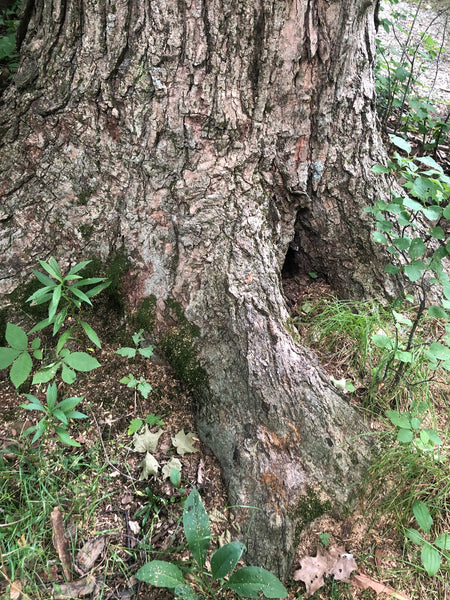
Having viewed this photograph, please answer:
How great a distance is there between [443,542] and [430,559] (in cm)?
10

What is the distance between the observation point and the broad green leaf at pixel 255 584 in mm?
1483

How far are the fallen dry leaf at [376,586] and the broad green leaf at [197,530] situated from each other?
666 millimetres

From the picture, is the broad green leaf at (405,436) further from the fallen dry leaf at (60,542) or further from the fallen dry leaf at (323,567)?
the fallen dry leaf at (60,542)

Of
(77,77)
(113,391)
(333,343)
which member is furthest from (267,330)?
(77,77)

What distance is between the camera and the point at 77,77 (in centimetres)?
189

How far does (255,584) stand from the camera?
150cm

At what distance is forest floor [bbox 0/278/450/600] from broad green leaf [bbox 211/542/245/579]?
21 centimetres

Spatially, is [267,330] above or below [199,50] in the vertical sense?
below

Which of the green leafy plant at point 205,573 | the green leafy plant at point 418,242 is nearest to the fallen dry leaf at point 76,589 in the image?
the green leafy plant at point 205,573

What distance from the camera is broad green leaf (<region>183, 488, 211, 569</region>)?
155cm

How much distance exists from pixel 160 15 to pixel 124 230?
0.93 meters

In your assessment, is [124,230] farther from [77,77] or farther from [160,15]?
[160,15]

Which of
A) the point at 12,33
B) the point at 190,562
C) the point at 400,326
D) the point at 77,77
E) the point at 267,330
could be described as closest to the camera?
the point at 190,562

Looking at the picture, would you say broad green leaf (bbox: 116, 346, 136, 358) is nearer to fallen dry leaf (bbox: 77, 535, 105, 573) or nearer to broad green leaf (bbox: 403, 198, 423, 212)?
fallen dry leaf (bbox: 77, 535, 105, 573)
